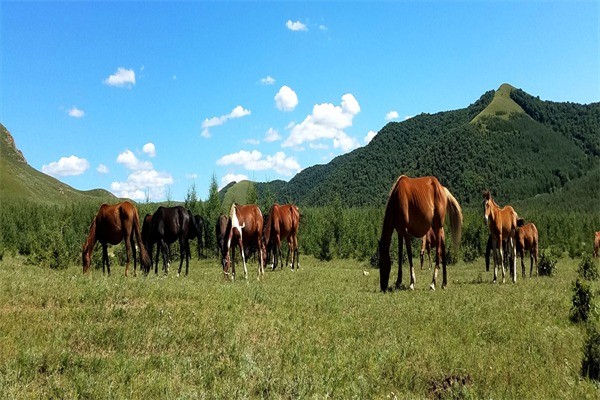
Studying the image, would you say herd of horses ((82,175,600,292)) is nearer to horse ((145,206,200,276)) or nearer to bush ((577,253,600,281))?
horse ((145,206,200,276))

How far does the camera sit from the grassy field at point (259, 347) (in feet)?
18.0

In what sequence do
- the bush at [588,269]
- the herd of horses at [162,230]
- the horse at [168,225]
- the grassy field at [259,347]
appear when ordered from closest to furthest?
the grassy field at [259,347] < the herd of horses at [162,230] < the horse at [168,225] < the bush at [588,269]

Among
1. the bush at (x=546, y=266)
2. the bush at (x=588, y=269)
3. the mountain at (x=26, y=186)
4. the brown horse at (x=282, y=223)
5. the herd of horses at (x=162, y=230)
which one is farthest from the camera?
the mountain at (x=26, y=186)

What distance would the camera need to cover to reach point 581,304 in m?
10.2

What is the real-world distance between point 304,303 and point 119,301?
404cm

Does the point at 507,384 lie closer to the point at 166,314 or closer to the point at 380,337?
the point at 380,337

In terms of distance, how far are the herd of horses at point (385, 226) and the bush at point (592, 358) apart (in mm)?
5676

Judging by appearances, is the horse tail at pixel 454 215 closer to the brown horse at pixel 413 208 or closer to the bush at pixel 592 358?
the brown horse at pixel 413 208

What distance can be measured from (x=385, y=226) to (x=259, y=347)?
24.9ft

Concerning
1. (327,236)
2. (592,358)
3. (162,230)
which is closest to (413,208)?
(592,358)

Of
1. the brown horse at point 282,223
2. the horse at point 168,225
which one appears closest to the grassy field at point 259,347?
the horse at point 168,225

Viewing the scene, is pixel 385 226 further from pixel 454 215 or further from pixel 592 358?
pixel 592 358

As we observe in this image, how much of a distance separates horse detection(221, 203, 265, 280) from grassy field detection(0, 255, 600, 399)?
6.76 metres

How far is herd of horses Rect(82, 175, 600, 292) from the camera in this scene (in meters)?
13.6
